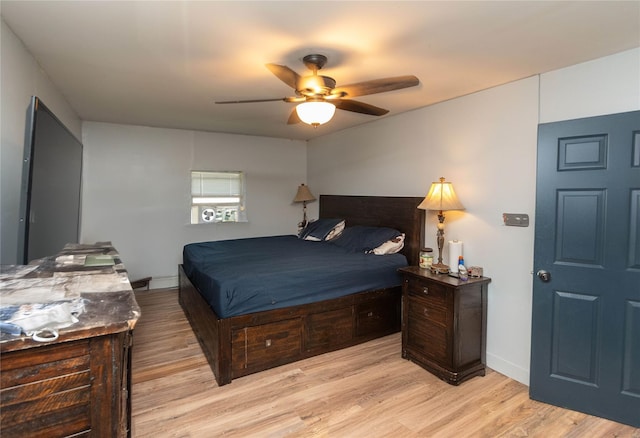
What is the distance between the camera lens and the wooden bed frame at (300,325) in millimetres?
2633

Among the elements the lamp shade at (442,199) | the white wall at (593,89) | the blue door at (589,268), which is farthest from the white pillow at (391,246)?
the white wall at (593,89)

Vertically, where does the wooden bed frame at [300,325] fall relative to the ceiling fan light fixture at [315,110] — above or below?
below

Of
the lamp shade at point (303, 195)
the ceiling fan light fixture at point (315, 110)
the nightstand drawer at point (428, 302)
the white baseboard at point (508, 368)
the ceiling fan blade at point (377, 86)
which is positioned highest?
the ceiling fan blade at point (377, 86)

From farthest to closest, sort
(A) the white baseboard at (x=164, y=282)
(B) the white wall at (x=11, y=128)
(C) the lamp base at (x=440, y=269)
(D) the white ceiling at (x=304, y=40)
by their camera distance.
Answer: (A) the white baseboard at (x=164, y=282) < (C) the lamp base at (x=440, y=269) < (B) the white wall at (x=11, y=128) < (D) the white ceiling at (x=304, y=40)

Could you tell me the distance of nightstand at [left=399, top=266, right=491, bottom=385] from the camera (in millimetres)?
2611

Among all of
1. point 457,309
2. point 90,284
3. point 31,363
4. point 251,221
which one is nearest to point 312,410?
point 457,309

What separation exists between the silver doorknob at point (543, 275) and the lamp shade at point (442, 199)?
86 cm

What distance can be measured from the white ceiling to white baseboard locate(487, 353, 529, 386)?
230 cm

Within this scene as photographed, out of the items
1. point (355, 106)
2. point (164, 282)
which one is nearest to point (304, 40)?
point (355, 106)

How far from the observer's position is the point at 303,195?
5.70 metres

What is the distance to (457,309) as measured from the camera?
260 centimetres

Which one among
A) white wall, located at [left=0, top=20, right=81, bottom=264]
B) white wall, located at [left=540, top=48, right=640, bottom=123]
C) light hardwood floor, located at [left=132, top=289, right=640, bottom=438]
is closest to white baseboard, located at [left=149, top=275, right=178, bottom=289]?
light hardwood floor, located at [left=132, top=289, right=640, bottom=438]

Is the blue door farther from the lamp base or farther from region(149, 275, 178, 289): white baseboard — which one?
region(149, 275, 178, 289): white baseboard

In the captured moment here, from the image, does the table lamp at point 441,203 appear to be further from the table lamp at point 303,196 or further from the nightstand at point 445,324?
the table lamp at point 303,196
